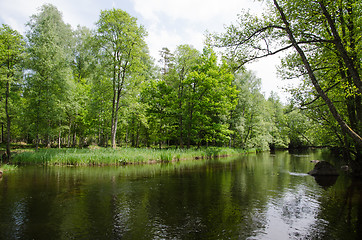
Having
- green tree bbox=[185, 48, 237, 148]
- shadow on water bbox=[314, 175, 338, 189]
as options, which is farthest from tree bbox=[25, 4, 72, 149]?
shadow on water bbox=[314, 175, 338, 189]

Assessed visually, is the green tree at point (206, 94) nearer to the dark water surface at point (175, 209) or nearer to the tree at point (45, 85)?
the tree at point (45, 85)

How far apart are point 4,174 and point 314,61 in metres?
19.6

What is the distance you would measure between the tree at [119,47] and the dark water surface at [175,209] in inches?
588

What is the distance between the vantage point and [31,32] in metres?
31.4

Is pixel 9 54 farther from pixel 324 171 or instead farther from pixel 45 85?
pixel 324 171

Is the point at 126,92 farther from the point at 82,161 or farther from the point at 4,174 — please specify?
the point at 4,174

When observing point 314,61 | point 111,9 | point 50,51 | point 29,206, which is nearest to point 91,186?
point 29,206

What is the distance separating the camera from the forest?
8.70 m

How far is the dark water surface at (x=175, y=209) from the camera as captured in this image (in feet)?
20.9

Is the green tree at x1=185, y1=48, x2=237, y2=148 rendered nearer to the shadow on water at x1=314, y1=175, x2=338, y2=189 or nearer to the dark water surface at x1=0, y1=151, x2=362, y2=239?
the shadow on water at x1=314, y1=175, x2=338, y2=189

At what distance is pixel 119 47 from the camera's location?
1008 inches

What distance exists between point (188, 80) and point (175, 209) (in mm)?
23519

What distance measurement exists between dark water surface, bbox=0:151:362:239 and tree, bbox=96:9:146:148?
49.0 feet

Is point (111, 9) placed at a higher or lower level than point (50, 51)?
higher
